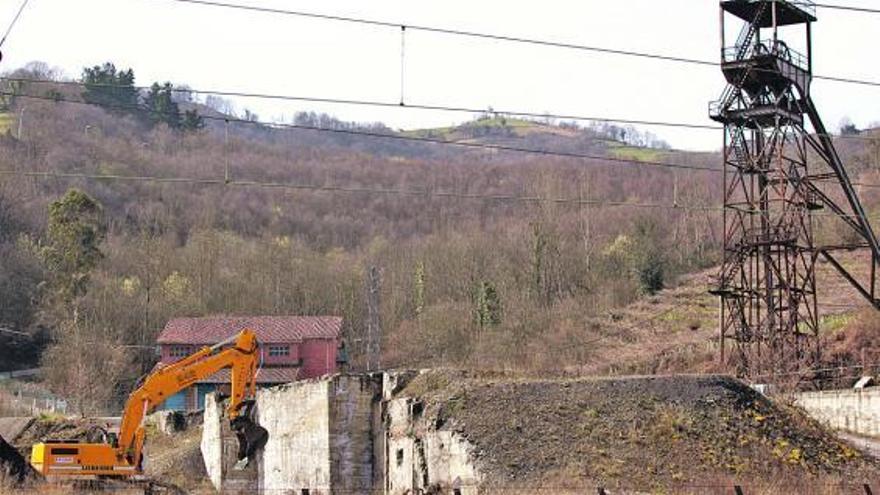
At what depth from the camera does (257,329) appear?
2606 inches

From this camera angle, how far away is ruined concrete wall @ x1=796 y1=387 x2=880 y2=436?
3503cm

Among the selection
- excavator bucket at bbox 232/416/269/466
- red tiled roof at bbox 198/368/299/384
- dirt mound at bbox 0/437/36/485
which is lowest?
red tiled roof at bbox 198/368/299/384

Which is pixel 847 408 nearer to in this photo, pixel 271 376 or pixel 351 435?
pixel 351 435

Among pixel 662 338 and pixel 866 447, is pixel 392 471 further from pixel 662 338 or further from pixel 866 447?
pixel 662 338

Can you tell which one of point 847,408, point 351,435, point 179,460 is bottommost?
point 179,460

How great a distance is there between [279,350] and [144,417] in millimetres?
33621

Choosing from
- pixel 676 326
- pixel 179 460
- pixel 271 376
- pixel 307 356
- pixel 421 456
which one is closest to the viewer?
pixel 421 456

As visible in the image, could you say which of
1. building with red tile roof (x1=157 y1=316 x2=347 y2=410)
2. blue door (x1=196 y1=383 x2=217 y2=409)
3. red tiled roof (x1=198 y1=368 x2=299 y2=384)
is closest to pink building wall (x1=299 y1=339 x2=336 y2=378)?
building with red tile roof (x1=157 y1=316 x2=347 y2=410)

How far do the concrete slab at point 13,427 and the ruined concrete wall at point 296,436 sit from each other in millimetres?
13960

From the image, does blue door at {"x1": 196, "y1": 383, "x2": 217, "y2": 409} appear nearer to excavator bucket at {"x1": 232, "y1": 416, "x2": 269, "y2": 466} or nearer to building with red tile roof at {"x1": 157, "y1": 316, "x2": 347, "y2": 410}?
building with red tile roof at {"x1": 157, "y1": 316, "x2": 347, "y2": 410}

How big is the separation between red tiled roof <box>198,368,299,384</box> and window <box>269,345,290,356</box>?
87 centimetres

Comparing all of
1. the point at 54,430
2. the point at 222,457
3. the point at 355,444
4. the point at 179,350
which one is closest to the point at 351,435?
the point at 355,444

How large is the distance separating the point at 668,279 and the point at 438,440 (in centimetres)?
4389

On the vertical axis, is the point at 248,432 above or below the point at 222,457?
above
